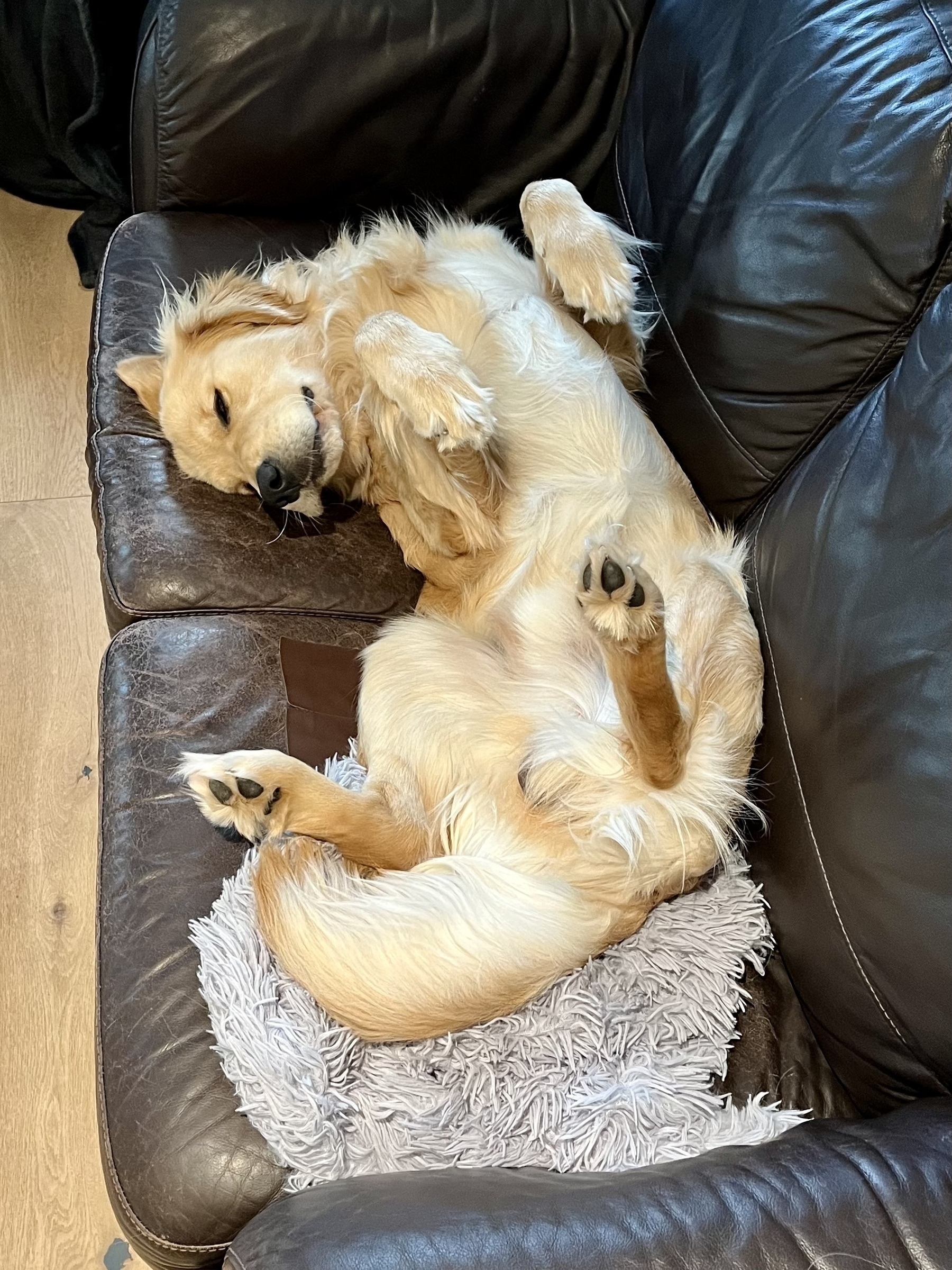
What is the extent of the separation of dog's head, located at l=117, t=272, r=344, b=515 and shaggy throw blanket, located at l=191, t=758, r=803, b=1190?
0.82 m

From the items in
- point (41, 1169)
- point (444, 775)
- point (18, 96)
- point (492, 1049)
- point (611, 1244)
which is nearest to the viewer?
point (611, 1244)

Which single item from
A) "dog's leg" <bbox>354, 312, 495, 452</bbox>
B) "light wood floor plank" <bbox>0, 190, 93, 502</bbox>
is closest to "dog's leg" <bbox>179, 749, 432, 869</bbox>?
"dog's leg" <bbox>354, 312, 495, 452</bbox>

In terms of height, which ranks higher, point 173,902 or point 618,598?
point 618,598

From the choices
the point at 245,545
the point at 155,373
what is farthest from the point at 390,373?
the point at 155,373

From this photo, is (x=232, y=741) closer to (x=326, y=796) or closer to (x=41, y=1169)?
(x=326, y=796)

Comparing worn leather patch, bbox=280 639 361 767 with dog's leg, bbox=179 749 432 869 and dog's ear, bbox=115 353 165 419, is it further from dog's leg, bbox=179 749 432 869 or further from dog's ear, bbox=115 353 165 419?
dog's ear, bbox=115 353 165 419

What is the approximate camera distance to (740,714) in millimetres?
1617

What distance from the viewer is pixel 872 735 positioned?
1.35 meters

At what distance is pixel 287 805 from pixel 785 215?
1307 mm

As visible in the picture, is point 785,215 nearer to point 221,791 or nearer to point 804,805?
point 804,805

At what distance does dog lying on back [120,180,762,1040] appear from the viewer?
4.92 ft

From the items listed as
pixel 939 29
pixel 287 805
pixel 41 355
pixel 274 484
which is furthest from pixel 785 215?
pixel 41 355

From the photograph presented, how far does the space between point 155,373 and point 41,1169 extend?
1667 millimetres

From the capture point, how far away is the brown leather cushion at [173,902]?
4.55ft
